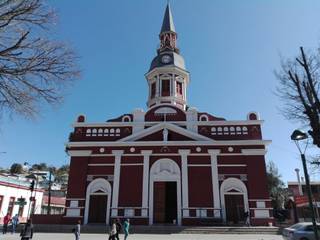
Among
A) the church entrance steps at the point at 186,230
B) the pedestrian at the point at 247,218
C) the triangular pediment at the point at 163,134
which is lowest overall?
the church entrance steps at the point at 186,230

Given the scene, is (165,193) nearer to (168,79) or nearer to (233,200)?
(233,200)

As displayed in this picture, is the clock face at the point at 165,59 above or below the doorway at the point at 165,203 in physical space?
above

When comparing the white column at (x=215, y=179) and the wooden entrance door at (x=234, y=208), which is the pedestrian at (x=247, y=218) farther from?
the white column at (x=215, y=179)

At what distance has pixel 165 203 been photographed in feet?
79.9

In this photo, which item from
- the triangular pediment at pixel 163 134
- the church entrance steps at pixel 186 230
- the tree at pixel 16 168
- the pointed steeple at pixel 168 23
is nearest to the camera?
the church entrance steps at pixel 186 230

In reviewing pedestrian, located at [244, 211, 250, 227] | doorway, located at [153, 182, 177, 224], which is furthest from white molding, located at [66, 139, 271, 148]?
pedestrian, located at [244, 211, 250, 227]

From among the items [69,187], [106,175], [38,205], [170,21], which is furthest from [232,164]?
[38,205]

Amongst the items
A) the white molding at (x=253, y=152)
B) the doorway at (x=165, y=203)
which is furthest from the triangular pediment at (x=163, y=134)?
the white molding at (x=253, y=152)

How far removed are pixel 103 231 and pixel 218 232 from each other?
329 inches

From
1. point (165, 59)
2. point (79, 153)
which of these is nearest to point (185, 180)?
point (79, 153)

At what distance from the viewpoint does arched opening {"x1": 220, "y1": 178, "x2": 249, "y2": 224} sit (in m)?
23.5

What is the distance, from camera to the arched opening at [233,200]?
77.0ft

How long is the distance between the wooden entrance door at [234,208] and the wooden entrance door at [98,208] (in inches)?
406

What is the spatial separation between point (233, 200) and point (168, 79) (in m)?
14.8
